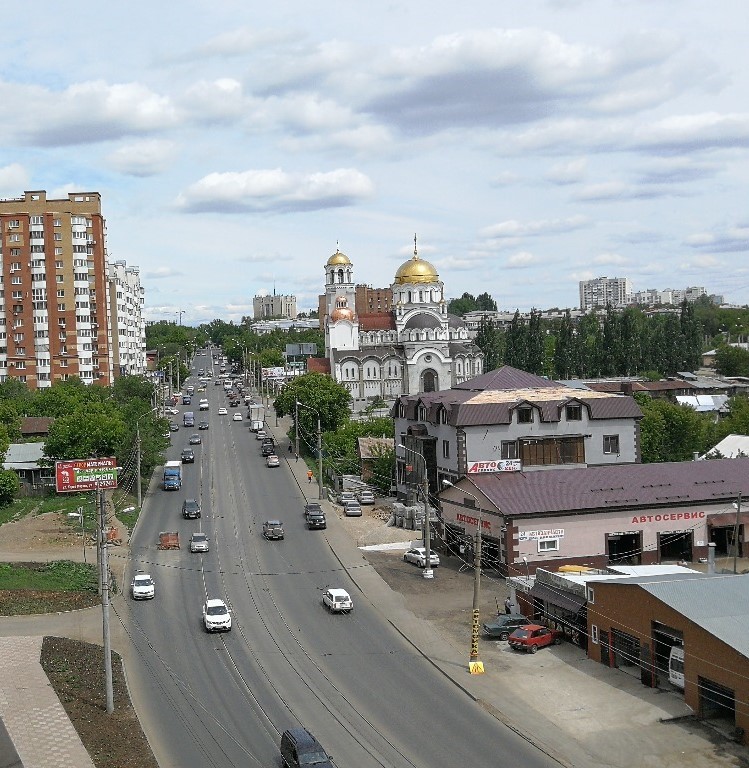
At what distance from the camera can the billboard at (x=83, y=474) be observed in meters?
67.3

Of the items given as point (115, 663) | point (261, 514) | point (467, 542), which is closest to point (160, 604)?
point (115, 663)

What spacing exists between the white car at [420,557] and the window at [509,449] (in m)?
10.8

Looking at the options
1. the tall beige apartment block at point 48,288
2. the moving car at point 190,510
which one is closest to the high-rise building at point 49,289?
the tall beige apartment block at point 48,288

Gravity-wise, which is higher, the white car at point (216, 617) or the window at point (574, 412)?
the window at point (574, 412)

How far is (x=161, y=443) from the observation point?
78.6m

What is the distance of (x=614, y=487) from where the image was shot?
54312 millimetres

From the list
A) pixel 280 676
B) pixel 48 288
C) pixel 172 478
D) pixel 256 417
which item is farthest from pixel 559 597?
pixel 48 288

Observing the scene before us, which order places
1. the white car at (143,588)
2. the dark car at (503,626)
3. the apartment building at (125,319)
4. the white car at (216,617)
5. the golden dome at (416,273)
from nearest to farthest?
the dark car at (503,626) < the white car at (216,617) < the white car at (143,588) < the apartment building at (125,319) < the golden dome at (416,273)

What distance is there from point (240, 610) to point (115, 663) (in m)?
8.57

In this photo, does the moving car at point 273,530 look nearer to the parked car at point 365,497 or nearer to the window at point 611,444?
the parked car at point 365,497

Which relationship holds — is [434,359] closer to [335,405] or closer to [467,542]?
[335,405]

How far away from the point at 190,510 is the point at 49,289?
2339 inches

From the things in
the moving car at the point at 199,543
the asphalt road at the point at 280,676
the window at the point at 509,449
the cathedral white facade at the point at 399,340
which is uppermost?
the cathedral white facade at the point at 399,340

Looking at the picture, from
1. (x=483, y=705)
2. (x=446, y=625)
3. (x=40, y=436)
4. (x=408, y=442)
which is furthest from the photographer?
(x=40, y=436)
